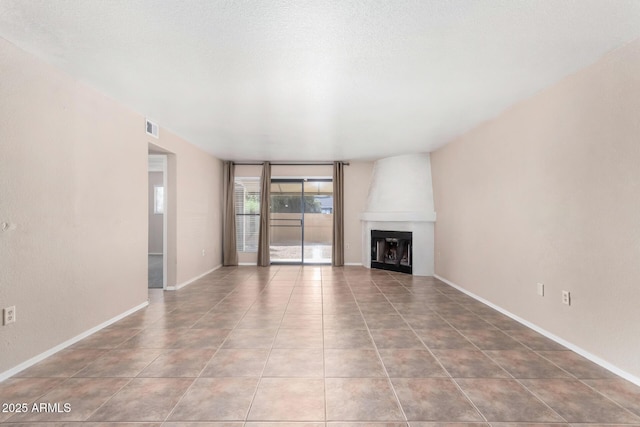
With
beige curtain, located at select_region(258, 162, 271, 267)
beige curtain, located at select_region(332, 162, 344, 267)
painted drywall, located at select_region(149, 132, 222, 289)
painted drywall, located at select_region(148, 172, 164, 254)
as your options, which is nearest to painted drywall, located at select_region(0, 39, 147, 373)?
painted drywall, located at select_region(149, 132, 222, 289)

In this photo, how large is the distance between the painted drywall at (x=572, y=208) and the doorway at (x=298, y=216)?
367 centimetres

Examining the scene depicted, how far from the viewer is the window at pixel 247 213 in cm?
680

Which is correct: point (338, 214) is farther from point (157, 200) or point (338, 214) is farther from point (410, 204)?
point (157, 200)

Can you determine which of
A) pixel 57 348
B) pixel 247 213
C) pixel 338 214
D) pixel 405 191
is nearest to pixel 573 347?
pixel 405 191

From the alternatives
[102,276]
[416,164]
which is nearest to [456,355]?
[102,276]

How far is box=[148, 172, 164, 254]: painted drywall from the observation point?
27.9 feet

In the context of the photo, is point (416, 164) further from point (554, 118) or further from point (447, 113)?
point (554, 118)

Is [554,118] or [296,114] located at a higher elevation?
[296,114]

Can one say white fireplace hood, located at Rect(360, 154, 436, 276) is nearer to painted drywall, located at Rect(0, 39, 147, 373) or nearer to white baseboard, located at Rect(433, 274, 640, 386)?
white baseboard, located at Rect(433, 274, 640, 386)

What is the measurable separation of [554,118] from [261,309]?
11.6 feet

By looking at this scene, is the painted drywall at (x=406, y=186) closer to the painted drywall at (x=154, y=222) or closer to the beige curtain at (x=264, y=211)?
the beige curtain at (x=264, y=211)

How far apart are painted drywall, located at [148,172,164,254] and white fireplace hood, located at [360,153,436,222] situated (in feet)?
20.2

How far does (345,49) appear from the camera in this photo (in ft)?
6.89

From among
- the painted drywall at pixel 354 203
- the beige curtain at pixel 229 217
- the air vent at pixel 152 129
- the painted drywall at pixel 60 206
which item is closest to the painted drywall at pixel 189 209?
the air vent at pixel 152 129
